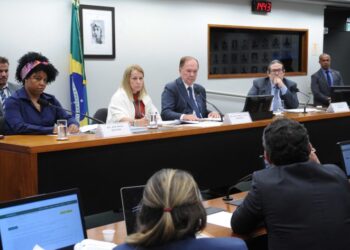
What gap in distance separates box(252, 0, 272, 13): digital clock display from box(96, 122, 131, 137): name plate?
456 cm

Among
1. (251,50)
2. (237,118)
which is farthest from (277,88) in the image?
(251,50)

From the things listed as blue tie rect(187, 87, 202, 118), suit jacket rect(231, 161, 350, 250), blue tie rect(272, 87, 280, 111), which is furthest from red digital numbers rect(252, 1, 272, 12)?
suit jacket rect(231, 161, 350, 250)

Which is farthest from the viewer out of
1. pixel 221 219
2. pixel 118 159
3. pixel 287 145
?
pixel 118 159

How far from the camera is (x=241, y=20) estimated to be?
286 inches

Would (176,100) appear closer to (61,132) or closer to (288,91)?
(288,91)

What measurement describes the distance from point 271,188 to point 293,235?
0.19 m

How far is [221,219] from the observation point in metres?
2.28

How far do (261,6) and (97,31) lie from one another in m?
2.81

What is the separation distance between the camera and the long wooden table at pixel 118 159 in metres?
2.77

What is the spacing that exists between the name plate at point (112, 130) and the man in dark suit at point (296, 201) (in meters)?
1.36

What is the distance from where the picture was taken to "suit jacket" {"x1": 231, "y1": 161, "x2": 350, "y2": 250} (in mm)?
1840

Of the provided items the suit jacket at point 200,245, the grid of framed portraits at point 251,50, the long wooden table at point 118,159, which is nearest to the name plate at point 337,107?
the long wooden table at point 118,159

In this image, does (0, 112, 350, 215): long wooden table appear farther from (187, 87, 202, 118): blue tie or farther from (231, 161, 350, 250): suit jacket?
(231, 161, 350, 250): suit jacket

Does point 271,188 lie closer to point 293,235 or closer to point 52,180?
point 293,235
